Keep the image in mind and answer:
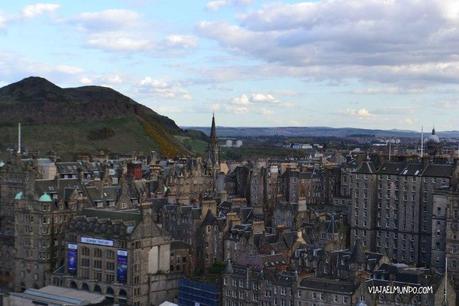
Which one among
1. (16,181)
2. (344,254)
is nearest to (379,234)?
(344,254)

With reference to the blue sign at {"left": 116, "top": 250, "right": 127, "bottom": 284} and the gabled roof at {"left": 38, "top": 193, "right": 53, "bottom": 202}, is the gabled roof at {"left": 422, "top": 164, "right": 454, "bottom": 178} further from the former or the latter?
the gabled roof at {"left": 38, "top": 193, "right": 53, "bottom": 202}

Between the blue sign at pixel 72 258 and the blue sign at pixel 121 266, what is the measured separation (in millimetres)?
7630

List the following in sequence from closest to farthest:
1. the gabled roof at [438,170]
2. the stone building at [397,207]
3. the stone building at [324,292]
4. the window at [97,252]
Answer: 1. the stone building at [324,292]
2. the window at [97,252]
3. the gabled roof at [438,170]
4. the stone building at [397,207]

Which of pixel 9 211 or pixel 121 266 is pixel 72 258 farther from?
pixel 9 211

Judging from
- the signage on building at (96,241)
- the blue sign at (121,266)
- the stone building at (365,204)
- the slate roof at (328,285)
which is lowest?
the blue sign at (121,266)

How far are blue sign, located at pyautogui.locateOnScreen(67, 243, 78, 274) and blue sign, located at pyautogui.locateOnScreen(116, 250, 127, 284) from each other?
300 inches

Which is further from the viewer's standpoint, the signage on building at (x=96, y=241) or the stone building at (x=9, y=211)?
the stone building at (x=9, y=211)

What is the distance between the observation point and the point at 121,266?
327ft

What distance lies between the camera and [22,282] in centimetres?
11275

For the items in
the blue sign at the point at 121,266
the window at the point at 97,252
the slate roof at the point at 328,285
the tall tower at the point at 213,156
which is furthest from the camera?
the tall tower at the point at 213,156

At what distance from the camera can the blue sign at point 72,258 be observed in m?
104

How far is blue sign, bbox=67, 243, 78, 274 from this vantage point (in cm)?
10438

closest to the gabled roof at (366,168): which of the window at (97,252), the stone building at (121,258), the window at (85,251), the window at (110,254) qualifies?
the stone building at (121,258)

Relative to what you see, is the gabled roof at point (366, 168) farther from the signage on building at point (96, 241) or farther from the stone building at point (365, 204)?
the signage on building at point (96, 241)
